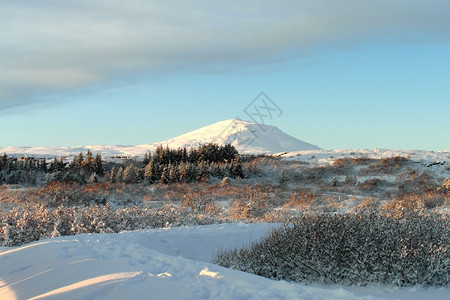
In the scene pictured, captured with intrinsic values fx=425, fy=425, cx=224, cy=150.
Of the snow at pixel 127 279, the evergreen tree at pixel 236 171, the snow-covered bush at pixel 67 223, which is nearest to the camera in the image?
the snow at pixel 127 279

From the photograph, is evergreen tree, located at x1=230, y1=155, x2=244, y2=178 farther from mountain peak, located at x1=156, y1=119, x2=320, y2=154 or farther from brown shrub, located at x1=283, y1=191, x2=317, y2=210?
mountain peak, located at x1=156, y1=119, x2=320, y2=154

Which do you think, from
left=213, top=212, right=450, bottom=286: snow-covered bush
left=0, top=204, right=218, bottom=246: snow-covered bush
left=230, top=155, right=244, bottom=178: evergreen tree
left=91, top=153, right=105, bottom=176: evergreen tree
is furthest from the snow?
left=91, top=153, right=105, bottom=176: evergreen tree

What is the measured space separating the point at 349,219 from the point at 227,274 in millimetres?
3980

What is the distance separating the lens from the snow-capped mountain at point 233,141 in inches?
3059

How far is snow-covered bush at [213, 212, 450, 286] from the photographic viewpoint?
6844 mm

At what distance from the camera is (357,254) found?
23.5ft

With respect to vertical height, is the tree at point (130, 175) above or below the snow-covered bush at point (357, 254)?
below

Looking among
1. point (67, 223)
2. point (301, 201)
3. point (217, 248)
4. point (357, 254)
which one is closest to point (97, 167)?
point (301, 201)

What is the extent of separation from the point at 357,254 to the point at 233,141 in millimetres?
69808

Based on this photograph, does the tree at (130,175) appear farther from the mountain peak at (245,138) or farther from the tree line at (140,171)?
the mountain peak at (245,138)

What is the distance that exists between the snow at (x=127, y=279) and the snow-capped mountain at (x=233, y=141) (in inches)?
2532

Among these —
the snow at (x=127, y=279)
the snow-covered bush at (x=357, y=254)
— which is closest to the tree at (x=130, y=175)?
the snow at (x=127, y=279)

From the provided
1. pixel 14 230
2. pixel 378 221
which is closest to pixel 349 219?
pixel 378 221

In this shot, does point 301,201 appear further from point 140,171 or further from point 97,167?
point 97,167
